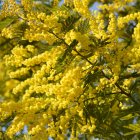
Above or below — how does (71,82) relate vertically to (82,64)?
below

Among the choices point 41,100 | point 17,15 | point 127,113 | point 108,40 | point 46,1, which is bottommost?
point 127,113

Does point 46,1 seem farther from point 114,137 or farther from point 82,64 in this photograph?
point 114,137

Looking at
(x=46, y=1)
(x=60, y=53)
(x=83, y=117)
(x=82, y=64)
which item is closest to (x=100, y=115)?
(x=83, y=117)

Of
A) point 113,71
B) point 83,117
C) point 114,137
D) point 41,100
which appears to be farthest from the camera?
point 114,137

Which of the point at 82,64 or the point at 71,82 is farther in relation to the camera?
the point at 82,64

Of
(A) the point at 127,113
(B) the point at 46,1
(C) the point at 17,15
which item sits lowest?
(A) the point at 127,113

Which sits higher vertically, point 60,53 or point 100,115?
point 60,53

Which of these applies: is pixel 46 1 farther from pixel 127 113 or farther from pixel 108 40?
pixel 127 113

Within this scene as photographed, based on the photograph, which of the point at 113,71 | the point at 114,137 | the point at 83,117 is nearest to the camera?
the point at 113,71

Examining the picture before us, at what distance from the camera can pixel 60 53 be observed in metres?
5.11

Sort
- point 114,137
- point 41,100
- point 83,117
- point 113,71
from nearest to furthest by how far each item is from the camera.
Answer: point 113,71
point 41,100
point 83,117
point 114,137

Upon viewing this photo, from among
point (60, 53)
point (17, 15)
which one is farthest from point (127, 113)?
point (17, 15)

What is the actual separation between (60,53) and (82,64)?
42 centimetres

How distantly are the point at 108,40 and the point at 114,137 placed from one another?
75.4 inches
